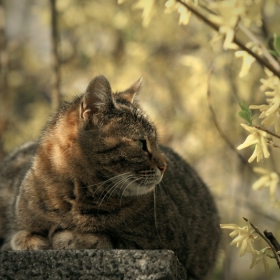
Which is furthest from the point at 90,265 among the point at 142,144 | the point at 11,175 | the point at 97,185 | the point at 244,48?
the point at 11,175

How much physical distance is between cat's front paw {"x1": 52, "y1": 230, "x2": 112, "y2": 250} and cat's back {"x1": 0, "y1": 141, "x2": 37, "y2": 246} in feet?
2.14

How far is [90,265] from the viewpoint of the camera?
201 cm

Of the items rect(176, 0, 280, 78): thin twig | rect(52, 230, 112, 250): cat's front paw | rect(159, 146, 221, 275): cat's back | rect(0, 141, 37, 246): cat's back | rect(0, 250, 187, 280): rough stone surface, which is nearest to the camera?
rect(0, 250, 187, 280): rough stone surface

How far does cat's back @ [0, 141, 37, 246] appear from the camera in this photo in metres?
3.16

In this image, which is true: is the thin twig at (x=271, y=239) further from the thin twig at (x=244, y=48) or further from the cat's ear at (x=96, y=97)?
the cat's ear at (x=96, y=97)

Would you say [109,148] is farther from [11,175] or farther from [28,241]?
[11,175]

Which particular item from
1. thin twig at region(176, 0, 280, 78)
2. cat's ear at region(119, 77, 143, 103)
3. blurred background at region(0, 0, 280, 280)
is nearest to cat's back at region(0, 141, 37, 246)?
cat's ear at region(119, 77, 143, 103)

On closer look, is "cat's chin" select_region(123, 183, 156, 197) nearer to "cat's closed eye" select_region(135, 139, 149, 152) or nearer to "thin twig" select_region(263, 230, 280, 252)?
"cat's closed eye" select_region(135, 139, 149, 152)

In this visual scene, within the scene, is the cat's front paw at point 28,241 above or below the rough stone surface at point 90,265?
above

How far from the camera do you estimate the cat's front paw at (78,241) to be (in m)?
2.44

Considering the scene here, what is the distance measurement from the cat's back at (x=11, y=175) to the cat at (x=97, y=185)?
41 cm

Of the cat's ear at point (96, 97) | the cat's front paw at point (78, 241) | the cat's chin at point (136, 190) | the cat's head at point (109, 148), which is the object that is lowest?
the cat's front paw at point (78, 241)

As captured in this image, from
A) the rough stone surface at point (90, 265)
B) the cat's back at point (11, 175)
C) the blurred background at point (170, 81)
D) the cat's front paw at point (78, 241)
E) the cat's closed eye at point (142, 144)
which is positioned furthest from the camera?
the blurred background at point (170, 81)

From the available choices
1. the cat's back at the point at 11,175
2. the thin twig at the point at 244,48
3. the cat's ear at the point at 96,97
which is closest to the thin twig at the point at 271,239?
the thin twig at the point at 244,48
